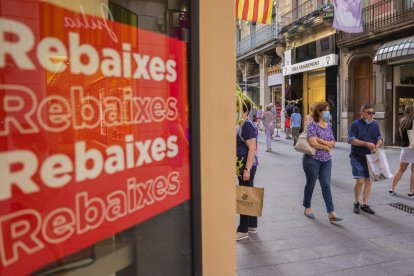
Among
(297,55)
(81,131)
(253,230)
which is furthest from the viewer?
(297,55)

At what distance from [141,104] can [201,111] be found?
294mm

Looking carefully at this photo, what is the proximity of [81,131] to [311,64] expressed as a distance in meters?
20.6

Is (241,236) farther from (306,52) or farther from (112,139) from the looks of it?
(306,52)

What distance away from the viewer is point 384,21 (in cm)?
1529

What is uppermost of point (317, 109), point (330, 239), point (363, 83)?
point (363, 83)

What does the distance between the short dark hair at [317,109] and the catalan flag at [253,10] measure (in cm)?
169

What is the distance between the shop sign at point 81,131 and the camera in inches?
47.8

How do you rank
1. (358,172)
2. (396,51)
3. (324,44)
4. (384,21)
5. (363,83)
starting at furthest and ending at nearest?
1. (324,44)
2. (363,83)
3. (384,21)
4. (396,51)
5. (358,172)

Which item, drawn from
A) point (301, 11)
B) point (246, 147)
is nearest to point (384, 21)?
point (301, 11)

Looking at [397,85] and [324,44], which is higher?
[324,44]

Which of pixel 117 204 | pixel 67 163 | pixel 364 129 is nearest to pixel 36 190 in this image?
pixel 67 163

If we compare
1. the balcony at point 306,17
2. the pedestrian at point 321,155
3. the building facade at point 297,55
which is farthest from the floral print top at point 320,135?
the balcony at point 306,17

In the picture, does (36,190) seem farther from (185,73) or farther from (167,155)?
(185,73)

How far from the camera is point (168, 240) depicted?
5.73ft
